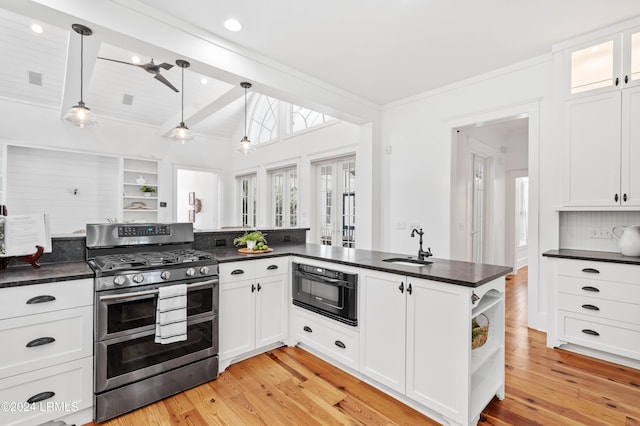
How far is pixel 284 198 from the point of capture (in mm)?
6559

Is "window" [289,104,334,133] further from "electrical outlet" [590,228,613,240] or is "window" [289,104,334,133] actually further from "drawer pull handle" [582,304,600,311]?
"drawer pull handle" [582,304,600,311]

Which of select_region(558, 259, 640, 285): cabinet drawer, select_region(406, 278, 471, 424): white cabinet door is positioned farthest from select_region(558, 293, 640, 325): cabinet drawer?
select_region(406, 278, 471, 424): white cabinet door

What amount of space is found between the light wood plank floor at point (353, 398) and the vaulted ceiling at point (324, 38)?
8.85 ft

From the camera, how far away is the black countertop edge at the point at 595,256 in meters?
2.55

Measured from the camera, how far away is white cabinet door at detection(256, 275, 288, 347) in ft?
8.99

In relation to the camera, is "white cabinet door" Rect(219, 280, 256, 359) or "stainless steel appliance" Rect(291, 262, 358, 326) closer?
"stainless steel appliance" Rect(291, 262, 358, 326)

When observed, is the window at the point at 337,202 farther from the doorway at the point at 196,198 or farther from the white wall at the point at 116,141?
the doorway at the point at 196,198

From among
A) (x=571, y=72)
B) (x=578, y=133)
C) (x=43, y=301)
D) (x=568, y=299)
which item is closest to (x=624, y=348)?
(x=568, y=299)

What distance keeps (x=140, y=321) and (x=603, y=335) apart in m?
3.70

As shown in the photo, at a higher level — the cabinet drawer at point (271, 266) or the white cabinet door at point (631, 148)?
the white cabinet door at point (631, 148)

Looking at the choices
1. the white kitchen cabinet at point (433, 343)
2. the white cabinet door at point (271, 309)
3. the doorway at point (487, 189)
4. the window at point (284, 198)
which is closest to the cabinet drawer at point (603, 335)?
the white kitchen cabinet at point (433, 343)

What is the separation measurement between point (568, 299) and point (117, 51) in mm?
6767

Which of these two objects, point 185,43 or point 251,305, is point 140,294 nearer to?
point 251,305

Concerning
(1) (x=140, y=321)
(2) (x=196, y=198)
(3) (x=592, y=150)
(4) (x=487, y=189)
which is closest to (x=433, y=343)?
(1) (x=140, y=321)
